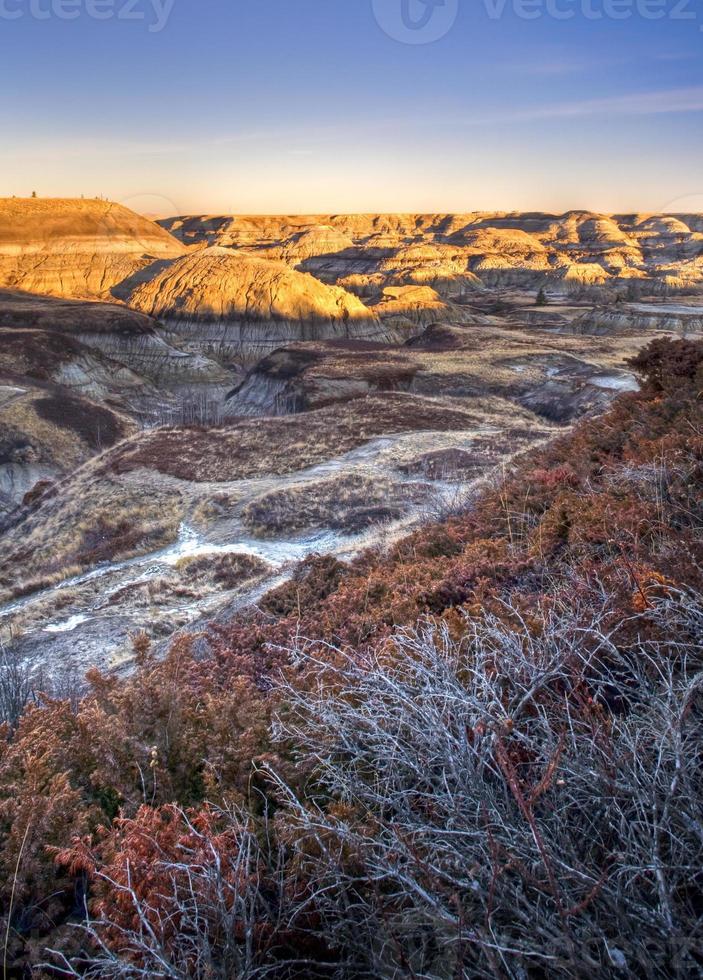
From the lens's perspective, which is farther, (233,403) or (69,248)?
(69,248)

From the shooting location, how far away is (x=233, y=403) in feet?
174

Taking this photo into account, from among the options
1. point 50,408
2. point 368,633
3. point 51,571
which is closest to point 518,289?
point 50,408

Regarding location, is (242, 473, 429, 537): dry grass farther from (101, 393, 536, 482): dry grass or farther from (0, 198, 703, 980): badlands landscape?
(101, 393, 536, 482): dry grass

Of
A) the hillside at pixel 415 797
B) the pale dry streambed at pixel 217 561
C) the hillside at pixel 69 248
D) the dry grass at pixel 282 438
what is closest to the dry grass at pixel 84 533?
the pale dry streambed at pixel 217 561

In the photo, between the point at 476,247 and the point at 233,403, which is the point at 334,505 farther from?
the point at 476,247

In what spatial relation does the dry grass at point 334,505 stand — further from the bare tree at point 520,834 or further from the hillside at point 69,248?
the hillside at point 69,248

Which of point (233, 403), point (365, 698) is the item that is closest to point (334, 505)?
point (365, 698)

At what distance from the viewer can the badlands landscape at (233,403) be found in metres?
16.1

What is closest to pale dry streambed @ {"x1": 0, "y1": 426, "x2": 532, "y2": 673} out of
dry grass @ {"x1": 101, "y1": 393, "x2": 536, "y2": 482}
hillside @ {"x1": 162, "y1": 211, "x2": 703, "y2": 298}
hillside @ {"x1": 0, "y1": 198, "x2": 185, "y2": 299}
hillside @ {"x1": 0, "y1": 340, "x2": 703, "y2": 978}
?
dry grass @ {"x1": 101, "y1": 393, "x2": 536, "y2": 482}

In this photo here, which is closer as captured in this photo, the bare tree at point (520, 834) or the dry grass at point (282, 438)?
the bare tree at point (520, 834)

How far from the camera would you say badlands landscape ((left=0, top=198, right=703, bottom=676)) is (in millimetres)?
16062

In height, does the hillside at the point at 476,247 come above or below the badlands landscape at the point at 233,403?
above

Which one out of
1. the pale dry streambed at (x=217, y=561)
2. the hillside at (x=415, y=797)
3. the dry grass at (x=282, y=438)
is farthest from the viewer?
the dry grass at (x=282, y=438)

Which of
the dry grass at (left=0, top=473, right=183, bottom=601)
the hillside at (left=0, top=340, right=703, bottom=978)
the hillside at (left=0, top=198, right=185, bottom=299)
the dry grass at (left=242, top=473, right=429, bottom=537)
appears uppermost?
the hillside at (left=0, top=198, right=185, bottom=299)
